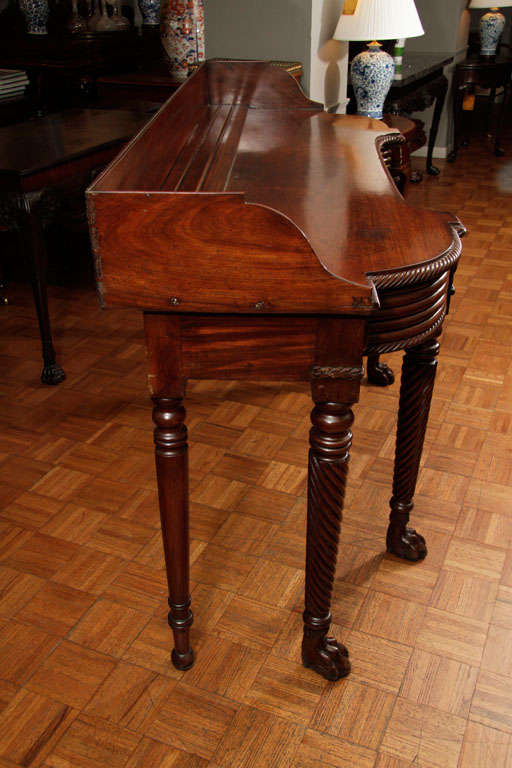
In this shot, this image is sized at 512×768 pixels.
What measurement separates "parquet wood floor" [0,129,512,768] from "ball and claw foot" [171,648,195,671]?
0.06 feet

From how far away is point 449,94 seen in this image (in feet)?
16.3

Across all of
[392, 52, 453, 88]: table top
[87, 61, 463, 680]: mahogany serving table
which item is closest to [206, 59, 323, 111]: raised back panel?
[87, 61, 463, 680]: mahogany serving table

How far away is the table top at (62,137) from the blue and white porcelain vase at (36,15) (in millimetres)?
870

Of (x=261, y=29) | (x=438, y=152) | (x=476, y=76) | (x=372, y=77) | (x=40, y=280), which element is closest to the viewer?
(x=40, y=280)

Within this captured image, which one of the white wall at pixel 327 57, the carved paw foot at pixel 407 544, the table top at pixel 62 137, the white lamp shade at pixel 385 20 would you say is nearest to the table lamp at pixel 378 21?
the white lamp shade at pixel 385 20

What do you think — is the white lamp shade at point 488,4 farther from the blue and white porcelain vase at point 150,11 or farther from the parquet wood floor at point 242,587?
the parquet wood floor at point 242,587

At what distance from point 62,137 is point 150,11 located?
4.38 ft

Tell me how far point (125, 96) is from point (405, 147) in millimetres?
1394

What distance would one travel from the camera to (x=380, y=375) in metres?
2.32

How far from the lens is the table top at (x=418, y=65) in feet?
12.4

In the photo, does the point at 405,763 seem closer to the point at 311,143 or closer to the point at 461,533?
the point at 461,533

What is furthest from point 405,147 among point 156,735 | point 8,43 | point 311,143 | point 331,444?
point 8,43

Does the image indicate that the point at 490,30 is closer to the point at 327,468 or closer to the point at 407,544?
the point at 407,544

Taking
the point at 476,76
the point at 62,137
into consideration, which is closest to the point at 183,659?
the point at 62,137
